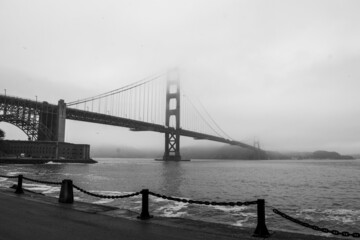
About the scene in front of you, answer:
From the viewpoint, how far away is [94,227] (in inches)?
321

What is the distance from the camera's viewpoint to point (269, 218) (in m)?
15.8

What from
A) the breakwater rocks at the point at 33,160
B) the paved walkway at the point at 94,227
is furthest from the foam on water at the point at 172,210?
the breakwater rocks at the point at 33,160

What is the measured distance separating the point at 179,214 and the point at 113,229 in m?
8.21

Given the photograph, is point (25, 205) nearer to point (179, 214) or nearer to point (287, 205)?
point (179, 214)

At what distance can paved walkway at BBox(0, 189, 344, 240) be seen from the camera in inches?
287

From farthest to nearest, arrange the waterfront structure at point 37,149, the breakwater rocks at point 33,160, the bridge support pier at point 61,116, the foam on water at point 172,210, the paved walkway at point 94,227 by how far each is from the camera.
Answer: the waterfront structure at point 37,149, the bridge support pier at point 61,116, the breakwater rocks at point 33,160, the foam on water at point 172,210, the paved walkway at point 94,227

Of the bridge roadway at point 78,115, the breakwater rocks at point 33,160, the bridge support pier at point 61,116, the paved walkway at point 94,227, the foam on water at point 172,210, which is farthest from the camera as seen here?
the bridge support pier at point 61,116

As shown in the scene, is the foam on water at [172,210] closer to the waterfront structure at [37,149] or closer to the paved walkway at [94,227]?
the paved walkway at [94,227]

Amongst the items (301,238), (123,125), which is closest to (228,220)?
(301,238)

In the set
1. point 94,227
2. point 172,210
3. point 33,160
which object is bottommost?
point 172,210

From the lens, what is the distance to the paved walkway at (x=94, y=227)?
7.29 metres

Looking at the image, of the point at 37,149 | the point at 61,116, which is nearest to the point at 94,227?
the point at 61,116

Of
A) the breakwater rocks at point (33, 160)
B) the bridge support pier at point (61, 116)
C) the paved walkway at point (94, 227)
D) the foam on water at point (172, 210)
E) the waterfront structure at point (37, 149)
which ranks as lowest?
the foam on water at point (172, 210)

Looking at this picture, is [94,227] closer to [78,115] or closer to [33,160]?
[33,160]
